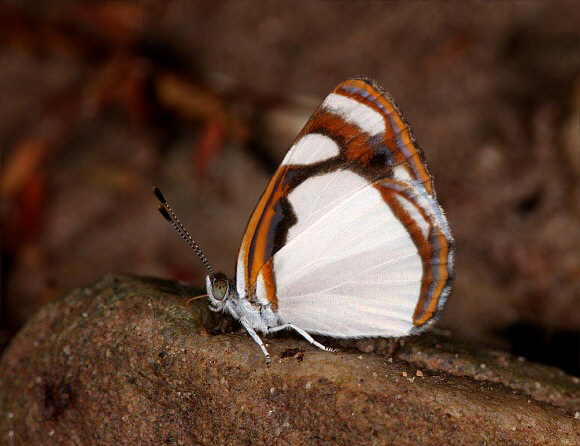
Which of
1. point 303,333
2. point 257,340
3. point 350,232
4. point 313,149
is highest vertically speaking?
point 313,149

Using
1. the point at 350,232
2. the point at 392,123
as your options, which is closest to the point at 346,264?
the point at 350,232

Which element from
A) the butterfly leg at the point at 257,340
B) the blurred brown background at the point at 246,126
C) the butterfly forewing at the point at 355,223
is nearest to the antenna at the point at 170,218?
the butterfly forewing at the point at 355,223

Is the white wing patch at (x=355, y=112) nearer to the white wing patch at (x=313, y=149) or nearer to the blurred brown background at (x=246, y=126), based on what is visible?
the white wing patch at (x=313, y=149)

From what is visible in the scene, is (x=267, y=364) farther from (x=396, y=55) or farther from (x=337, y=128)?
(x=396, y=55)

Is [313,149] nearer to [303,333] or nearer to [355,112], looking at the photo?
[355,112]

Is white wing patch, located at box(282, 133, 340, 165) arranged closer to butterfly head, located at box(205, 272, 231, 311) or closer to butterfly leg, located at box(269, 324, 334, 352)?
butterfly head, located at box(205, 272, 231, 311)

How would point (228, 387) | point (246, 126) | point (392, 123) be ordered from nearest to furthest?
1. point (228, 387)
2. point (392, 123)
3. point (246, 126)
